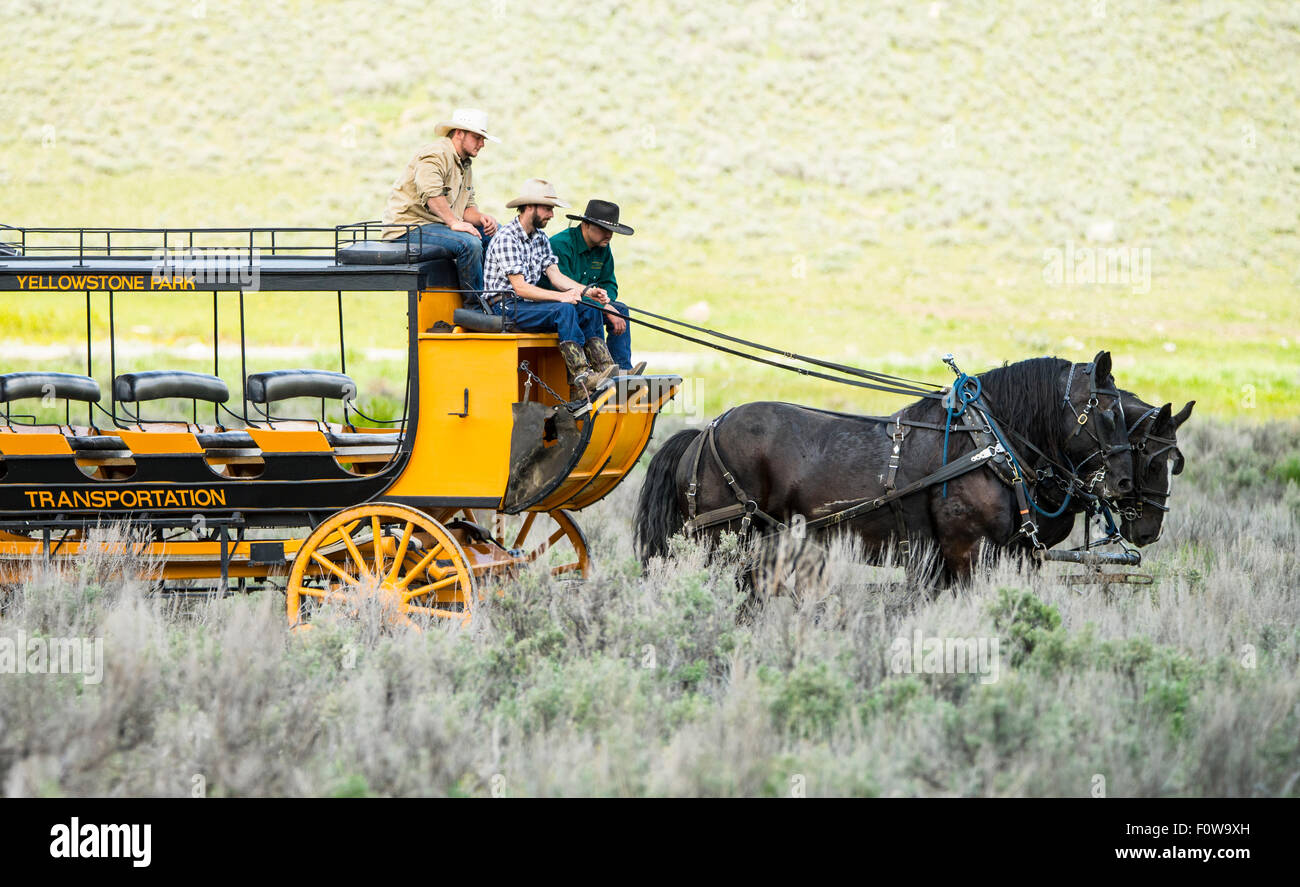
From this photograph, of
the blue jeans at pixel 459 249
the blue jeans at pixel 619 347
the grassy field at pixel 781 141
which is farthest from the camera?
the grassy field at pixel 781 141

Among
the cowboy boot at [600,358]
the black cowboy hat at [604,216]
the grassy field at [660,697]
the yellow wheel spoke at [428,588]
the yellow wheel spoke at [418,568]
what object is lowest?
the grassy field at [660,697]

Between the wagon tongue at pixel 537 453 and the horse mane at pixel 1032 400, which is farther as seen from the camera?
the horse mane at pixel 1032 400

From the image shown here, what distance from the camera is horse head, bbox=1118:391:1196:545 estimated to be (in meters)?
7.02

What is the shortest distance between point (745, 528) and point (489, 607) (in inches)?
63.9

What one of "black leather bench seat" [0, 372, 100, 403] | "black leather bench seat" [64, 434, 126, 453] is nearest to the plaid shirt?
"black leather bench seat" [64, 434, 126, 453]

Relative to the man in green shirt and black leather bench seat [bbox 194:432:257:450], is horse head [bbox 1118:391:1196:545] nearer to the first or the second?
the man in green shirt

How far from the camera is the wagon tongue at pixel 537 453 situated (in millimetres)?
6734

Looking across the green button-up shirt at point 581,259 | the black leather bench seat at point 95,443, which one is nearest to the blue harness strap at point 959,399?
the green button-up shirt at point 581,259

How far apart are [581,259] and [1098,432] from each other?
3223 millimetres

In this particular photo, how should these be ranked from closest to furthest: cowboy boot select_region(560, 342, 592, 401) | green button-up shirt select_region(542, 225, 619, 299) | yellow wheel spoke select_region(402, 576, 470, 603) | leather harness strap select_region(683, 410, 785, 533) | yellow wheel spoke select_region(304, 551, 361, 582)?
yellow wheel spoke select_region(402, 576, 470, 603), yellow wheel spoke select_region(304, 551, 361, 582), cowboy boot select_region(560, 342, 592, 401), leather harness strap select_region(683, 410, 785, 533), green button-up shirt select_region(542, 225, 619, 299)

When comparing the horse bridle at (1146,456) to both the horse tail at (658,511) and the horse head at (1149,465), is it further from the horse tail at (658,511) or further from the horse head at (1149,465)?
the horse tail at (658,511)

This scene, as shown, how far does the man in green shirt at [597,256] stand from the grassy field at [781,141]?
71.2 ft

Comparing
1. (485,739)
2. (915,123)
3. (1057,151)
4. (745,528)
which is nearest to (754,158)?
(915,123)

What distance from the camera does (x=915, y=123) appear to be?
43.8m
